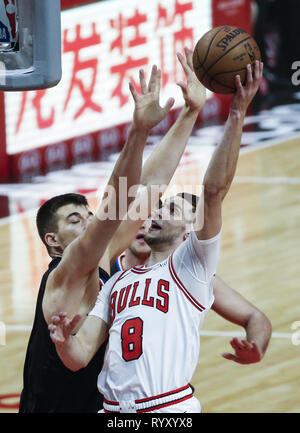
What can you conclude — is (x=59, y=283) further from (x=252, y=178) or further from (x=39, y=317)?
(x=252, y=178)

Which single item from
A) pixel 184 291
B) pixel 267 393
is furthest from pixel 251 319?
pixel 267 393

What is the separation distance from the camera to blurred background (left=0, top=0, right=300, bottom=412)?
958cm

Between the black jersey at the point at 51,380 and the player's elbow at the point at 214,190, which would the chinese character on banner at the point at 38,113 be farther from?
the player's elbow at the point at 214,190

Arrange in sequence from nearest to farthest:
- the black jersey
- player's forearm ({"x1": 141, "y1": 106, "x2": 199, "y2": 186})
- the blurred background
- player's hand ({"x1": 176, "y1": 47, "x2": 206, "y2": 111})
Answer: the black jersey, player's hand ({"x1": 176, "y1": 47, "x2": 206, "y2": 111}), player's forearm ({"x1": 141, "y1": 106, "x2": 199, "y2": 186}), the blurred background

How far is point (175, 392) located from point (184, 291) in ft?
1.59

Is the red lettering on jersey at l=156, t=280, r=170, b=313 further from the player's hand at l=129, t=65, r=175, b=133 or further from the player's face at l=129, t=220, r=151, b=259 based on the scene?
the player's face at l=129, t=220, r=151, b=259

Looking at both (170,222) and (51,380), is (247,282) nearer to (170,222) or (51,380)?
(170,222)

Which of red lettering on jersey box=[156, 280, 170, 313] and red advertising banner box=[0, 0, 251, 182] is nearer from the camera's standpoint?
red lettering on jersey box=[156, 280, 170, 313]

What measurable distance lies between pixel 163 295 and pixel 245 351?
0.53 meters

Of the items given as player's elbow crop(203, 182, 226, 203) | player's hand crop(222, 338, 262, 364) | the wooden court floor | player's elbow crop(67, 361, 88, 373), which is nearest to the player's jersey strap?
player's elbow crop(67, 361, 88, 373)

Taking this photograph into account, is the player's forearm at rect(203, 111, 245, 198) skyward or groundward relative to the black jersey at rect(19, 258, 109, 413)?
skyward

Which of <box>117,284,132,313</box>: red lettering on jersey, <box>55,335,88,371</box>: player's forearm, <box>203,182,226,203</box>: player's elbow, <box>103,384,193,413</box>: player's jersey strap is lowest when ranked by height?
<box>103,384,193,413</box>: player's jersey strap

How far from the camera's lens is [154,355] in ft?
16.8

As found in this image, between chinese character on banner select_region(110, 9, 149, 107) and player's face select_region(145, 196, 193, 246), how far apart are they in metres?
9.46
